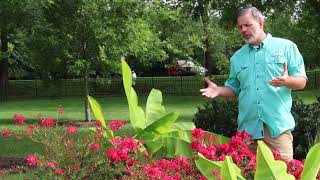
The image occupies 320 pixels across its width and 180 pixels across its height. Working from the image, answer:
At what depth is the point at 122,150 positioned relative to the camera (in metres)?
3.71

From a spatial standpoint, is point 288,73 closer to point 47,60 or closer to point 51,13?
point 51,13

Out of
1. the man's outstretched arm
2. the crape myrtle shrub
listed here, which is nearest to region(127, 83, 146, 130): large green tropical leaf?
the man's outstretched arm

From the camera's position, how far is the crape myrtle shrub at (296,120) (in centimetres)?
851

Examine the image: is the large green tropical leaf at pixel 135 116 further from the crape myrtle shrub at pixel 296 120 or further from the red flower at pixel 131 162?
the crape myrtle shrub at pixel 296 120

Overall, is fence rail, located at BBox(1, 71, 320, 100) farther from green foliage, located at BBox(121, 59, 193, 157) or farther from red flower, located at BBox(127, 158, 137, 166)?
red flower, located at BBox(127, 158, 137, 166)

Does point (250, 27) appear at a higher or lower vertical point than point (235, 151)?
higher

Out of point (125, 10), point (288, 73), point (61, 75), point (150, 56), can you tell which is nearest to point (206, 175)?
point (288, 73)

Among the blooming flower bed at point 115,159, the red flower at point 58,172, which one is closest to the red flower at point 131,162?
the blooming flower bed at point 115,159

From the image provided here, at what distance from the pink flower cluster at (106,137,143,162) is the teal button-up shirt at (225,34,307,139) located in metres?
0.99

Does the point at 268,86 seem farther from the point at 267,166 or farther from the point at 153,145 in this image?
the point at 267,166

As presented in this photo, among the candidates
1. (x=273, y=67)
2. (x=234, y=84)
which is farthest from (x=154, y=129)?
(x=273, y=67)

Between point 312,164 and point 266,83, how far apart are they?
→ 1418 millimetres

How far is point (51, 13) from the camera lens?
43.6ft

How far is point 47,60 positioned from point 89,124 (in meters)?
2.25
